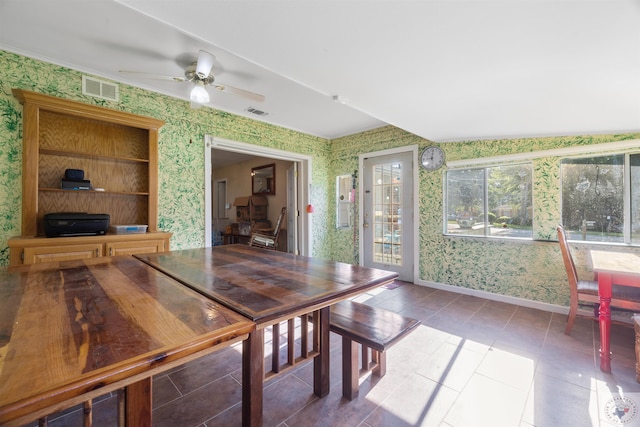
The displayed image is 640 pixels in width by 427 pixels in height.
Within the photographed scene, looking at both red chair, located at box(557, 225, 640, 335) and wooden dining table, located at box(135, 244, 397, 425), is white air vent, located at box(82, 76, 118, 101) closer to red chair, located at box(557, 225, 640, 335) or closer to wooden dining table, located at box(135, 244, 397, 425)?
wooden dining table, located at box(135, 244, 397, 425)

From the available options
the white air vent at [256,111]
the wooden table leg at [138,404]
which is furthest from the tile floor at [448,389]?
the white air vent at [256,111]

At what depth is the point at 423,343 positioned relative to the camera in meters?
2.28

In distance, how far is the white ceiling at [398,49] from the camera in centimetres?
128

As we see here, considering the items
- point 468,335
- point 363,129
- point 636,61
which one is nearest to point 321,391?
point 468,335

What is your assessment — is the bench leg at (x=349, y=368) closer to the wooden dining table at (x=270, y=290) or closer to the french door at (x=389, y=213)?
the wooden dining table at (x=270, y=290)

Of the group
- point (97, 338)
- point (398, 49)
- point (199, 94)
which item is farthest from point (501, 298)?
point (199, 94)

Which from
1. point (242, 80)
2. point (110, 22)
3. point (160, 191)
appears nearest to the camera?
point (110, 22)

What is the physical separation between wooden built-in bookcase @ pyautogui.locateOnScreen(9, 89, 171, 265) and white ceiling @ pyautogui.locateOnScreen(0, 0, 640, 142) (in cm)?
48

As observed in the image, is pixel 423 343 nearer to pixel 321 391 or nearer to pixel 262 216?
pixel 321 391

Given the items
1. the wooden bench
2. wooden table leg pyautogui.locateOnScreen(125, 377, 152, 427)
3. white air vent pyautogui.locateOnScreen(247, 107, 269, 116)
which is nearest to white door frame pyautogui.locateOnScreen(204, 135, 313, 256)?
white air vent pyautogui.locateOnScreen(247, 107, 269, 116)

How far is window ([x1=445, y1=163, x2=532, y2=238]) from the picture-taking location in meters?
3.18

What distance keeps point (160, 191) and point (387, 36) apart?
2.74 meters

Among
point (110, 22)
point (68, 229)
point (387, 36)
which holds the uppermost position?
point (110, 22)

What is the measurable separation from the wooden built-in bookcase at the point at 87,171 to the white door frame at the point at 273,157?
1.96ft
